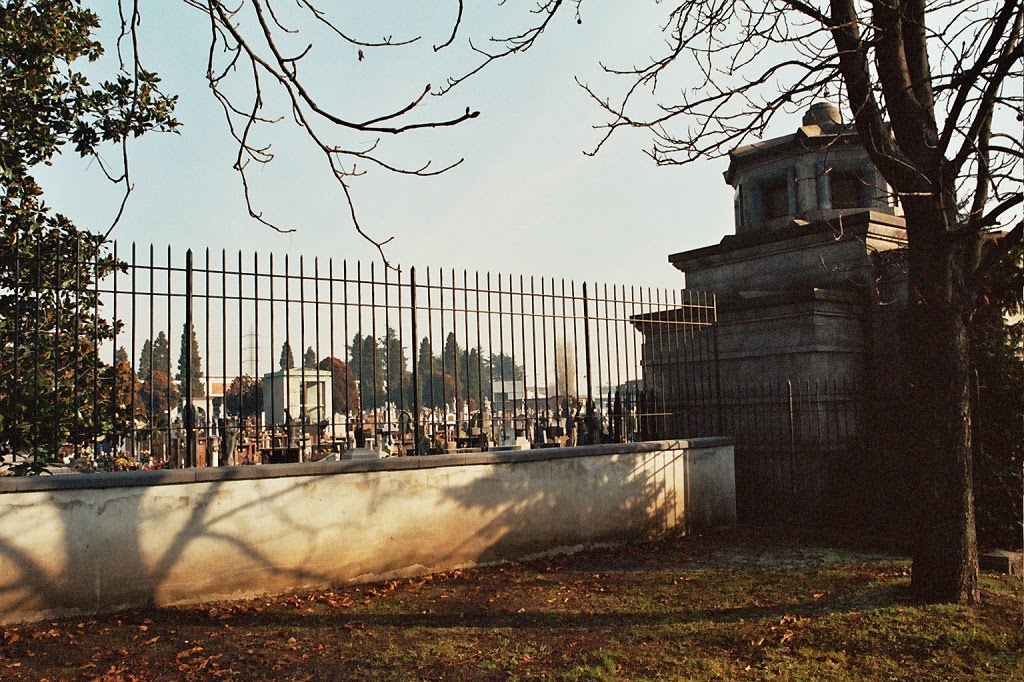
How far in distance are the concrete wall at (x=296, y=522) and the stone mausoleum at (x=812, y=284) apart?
138 inches

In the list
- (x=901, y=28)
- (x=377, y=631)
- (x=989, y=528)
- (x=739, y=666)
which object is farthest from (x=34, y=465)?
(x=989, y=528)

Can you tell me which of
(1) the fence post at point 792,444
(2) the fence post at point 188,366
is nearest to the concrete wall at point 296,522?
(2) the fence post at point 188,366

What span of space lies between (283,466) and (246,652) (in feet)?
7.17

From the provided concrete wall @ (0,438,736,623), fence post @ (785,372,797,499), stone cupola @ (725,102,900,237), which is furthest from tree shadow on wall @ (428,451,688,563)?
stone cupola @ (725,102,900,237)

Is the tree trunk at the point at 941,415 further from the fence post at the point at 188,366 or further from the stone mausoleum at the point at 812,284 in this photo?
the fence post at the point at 188,366

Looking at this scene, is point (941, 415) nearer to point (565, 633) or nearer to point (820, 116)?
point (565, 633)

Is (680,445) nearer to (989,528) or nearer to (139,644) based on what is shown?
(989,528)

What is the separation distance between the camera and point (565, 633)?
6.42 meters

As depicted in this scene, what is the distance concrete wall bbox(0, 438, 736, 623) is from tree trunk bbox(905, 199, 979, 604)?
3.98 metres

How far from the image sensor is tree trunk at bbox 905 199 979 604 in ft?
22.8

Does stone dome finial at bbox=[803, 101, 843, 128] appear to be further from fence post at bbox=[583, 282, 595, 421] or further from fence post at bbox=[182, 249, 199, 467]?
fence post at bbox=[182, 249, 199, 467]

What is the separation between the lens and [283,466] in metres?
7.81

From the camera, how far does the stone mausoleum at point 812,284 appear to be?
13.1m

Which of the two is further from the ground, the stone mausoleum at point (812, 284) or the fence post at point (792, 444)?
the stone mausoleum at point (812, 284)
